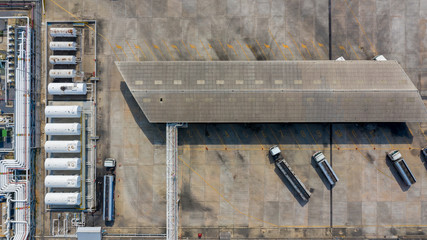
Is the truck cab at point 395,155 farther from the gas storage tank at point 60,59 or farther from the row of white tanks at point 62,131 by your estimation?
the gas storage tank at point 60,59

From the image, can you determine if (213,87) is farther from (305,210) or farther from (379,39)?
(379,39)

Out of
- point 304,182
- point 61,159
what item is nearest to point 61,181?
point 61,159

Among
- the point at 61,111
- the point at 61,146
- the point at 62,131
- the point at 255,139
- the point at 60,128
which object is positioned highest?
the point at 61,111

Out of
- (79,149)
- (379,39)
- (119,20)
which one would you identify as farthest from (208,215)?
(379,39)

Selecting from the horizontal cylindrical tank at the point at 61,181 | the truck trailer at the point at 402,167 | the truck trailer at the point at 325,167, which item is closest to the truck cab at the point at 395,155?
the truck trailer at the point at 402,167

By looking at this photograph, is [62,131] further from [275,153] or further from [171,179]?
[275,153]

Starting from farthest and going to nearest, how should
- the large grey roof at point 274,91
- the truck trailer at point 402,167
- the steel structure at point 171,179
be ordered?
the truck trailer at point 402,167, the steel structure at point 171,179, the large grey roof at point 274,91

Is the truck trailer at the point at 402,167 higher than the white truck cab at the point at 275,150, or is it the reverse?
the white truck cab at the point at 275,150
